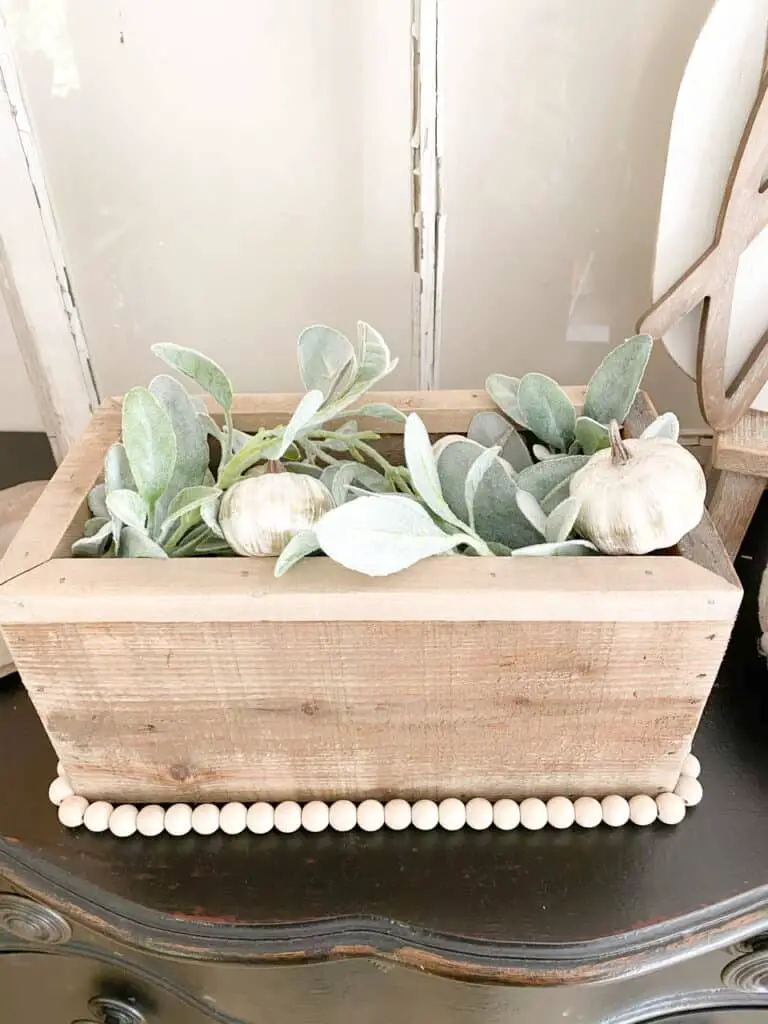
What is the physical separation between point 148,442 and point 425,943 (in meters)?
0.26

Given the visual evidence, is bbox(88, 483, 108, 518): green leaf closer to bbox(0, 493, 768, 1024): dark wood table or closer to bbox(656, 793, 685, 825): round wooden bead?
A: bbox(0, 493, 768, 1024): dark wood table

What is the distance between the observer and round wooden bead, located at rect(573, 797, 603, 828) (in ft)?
1.34

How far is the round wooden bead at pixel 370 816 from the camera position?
0.41 meters

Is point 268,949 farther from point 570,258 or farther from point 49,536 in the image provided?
point 570,258

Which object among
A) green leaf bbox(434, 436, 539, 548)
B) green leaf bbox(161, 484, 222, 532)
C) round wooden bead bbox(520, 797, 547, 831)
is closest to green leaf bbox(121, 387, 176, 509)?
green leaf bbox(161, 484, 222, 532)

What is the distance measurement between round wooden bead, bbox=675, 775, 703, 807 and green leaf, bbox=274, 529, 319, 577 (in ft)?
0.74

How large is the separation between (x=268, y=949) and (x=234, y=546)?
184 millimetres

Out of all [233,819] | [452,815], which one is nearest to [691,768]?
[452,815]

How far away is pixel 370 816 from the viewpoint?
414 millimetres

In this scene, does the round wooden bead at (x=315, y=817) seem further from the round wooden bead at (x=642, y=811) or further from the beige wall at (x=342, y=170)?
the beige wall at (x=342, y=170)

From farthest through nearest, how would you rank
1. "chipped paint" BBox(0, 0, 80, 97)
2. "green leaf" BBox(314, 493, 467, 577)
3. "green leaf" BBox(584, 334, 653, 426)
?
"chipped paint" BBox(0, 0, 80, 97), "green leaf" BBox(584, 334, 653, 426), "green leaf" BBox(314, 493, 467, 577)

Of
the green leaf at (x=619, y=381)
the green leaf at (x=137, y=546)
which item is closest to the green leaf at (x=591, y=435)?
the green leaf at (x=619, y=381)

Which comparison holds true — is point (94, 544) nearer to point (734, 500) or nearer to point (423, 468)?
point (423, 468)

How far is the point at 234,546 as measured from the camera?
369 mm
